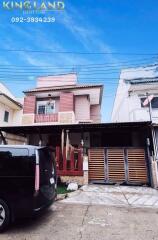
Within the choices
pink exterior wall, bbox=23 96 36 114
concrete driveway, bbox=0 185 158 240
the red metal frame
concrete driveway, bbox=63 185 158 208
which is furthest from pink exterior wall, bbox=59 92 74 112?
concrete driveway, bbox=0 185 158 240

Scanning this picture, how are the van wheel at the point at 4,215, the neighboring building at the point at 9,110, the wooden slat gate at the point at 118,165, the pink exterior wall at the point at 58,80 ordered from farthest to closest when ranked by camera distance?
1. the pink exterior wall at the point at 58,80
2. the neighboring building at the point at 9,110
3. the wooden slat gate at the point at 118,165
4. the van wheel at the point at 4,215

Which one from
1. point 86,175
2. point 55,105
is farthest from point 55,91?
point 86,175

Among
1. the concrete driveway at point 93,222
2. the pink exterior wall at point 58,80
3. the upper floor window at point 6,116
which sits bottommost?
the concrete driveway at point 93,222

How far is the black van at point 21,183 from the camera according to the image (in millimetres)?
3408

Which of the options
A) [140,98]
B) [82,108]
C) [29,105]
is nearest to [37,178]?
[82,108]

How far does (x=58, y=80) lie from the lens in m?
17.3

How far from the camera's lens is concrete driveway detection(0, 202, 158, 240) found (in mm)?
3250

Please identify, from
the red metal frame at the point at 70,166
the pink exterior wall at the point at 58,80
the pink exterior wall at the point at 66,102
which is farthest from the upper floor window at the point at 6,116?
the red metal frame at the point at 70,166

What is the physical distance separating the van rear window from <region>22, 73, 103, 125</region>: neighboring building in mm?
10374

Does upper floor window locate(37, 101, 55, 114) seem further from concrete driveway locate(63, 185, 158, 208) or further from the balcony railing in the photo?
concrete driveway locate(63, 185, 158, 208)

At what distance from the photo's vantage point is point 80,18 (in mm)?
9789

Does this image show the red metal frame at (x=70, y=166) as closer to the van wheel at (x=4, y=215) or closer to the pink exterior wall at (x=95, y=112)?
the van wheel at (x=4, y=215)

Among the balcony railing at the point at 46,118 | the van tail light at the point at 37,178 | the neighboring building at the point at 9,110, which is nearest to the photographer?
the van tail light at the point at 37,178

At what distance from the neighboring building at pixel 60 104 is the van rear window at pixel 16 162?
10374 millimetres
